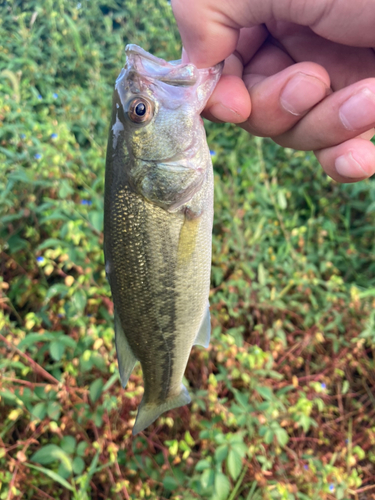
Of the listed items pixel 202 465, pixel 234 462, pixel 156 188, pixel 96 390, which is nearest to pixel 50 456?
pixel 96 390

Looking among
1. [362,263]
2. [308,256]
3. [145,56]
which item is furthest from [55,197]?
[362,263]

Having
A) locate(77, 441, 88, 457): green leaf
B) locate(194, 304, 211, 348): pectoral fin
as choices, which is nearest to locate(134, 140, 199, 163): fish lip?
locate(194, 304, 211, 348): pectoral fin

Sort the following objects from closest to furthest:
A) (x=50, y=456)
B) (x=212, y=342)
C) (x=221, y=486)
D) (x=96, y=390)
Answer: (x=221, y=486) < (x=50, y=456) < (x=96, y=390) < (x=212, y=342)

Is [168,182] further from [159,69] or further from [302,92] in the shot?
[302,92]

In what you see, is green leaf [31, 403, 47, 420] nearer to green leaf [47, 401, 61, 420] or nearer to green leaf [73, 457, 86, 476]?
green leaf [47, 401, 61, 420]

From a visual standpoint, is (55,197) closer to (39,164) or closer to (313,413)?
(39,164)
